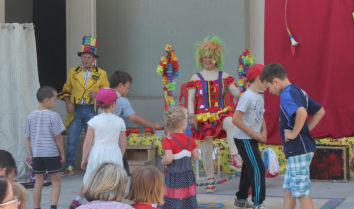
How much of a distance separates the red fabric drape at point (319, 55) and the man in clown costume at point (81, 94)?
2388 millimetres

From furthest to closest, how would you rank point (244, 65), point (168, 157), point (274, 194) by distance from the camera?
point (244, 65) → point (274, 194) → point (168, 157)

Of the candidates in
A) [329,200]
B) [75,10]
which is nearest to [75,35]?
[75,10]

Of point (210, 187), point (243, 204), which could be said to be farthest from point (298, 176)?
point (210, 187)

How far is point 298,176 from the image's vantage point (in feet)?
16.2

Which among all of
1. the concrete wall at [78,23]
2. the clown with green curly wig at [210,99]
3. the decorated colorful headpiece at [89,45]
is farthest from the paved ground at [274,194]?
the concrete wall at [78,23]

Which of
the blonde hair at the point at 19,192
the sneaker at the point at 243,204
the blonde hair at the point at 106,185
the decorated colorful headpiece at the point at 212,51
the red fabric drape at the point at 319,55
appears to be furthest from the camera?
the red fabric drape at the point at 319,55

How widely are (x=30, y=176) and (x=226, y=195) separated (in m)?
2.65

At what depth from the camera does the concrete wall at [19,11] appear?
1262 centimetres

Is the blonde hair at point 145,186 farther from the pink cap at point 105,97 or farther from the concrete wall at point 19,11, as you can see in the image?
the concrete wall at point 19,11

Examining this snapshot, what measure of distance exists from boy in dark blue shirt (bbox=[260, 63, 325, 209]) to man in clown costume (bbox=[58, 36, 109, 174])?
418 centimetres

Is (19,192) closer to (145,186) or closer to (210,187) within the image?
(145,186)

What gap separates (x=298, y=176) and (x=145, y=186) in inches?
59.3

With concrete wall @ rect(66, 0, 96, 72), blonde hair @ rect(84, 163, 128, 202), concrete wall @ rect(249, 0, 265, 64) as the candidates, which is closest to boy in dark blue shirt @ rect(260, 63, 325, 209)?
blonde hair @ rect(84, 163, 128, 202)

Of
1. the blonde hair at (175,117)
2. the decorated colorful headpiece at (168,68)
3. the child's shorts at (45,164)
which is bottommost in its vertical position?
the child's shorts at (45,164)
